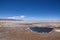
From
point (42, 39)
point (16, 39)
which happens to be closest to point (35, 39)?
point (42, 39)

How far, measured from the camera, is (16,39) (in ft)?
36.9

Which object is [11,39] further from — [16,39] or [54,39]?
[54,39]

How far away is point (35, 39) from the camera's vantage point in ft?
37.5

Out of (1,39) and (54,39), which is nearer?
(1,39)

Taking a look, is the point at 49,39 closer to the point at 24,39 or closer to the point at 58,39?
the point at 58,39

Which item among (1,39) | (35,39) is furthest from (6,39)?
(35,39)

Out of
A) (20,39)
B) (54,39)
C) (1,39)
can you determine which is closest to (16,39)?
(20,39)

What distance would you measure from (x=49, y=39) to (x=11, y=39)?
3109 millimetres

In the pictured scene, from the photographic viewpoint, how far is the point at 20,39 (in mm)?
11438

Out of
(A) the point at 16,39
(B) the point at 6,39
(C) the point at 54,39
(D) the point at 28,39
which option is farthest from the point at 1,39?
(C) the point at 54,39

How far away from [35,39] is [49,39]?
Result: 1.18m

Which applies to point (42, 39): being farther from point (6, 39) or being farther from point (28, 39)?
point (6, 39)

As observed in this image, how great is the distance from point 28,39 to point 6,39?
1760 millimetres

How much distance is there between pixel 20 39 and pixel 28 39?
65cm
